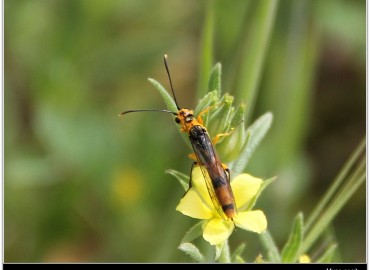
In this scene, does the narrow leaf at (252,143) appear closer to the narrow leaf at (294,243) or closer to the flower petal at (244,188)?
the flower petal at (244,188)

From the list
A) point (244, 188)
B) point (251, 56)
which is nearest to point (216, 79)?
point (244, 188)

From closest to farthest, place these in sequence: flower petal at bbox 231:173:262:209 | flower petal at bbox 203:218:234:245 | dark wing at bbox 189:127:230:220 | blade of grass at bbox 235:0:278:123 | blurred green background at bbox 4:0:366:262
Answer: flower petal at bbox 203:218:234:245 < flower petal at bbox 231:173:262:209 < dark wing at bbox 189:127:230:220 < blade of grass at bbox 235:0:278:123 < blurred green background at bbox 4:0:366:262

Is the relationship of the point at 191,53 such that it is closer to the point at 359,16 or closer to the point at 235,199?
the point at 359,16

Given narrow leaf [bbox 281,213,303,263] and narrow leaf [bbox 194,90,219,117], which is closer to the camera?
narrow leaf [bbox 194,90,219,117]

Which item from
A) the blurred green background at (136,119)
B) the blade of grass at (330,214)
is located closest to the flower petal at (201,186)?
the blade of grass at (330,214)

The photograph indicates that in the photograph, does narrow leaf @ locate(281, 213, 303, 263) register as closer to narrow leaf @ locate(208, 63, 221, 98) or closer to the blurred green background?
narrow leaf @ locate(208, 63, 221, 98)

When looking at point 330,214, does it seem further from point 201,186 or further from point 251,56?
point 251,56

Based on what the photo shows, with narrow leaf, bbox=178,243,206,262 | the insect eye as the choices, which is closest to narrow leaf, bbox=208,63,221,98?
the insect eye

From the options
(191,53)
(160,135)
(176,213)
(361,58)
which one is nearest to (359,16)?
(361,58)

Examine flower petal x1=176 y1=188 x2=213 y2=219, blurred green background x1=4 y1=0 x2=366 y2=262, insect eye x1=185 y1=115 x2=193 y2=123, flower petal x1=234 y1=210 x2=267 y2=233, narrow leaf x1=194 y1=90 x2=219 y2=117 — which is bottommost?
blurred green background x1=4 y1=0 x2=366 y2=262
